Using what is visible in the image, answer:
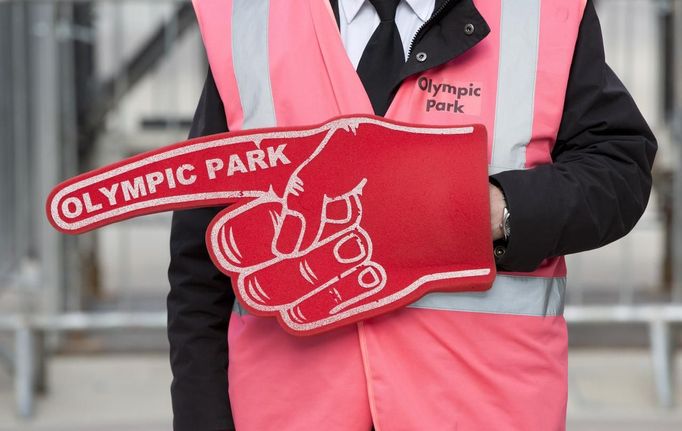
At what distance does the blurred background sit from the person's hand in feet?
9.82

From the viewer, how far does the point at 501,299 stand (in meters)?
1.79

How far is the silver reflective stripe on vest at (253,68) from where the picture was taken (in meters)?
1.86

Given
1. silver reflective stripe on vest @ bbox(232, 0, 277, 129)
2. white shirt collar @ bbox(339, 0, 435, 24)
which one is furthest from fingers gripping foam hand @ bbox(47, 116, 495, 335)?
white shirt collar @ bbox(339, 0, 435, 24)

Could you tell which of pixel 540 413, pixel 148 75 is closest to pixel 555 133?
pixel 540 413

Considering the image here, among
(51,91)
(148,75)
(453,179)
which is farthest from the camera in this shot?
(148,75)

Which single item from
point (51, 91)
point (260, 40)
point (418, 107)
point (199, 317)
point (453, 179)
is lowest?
point (199, 317)

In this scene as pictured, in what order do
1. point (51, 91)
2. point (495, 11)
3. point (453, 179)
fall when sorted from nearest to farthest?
point (453, 179), point (495, 11), point (51, 91)

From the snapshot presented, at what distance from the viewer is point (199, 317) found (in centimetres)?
197

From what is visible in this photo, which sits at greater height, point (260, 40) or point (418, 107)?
point (260, 40)

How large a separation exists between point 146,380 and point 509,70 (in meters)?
3.70

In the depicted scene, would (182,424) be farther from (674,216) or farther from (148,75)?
(148,75)

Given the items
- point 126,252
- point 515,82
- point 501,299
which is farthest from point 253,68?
point 126,252

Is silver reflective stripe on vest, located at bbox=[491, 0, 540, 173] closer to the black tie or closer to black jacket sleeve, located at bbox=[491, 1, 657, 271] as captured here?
black jacket sleeve, located at bbox=[491, 1, 657, 271]

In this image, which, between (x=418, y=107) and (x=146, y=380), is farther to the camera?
(x=146, y=380)
